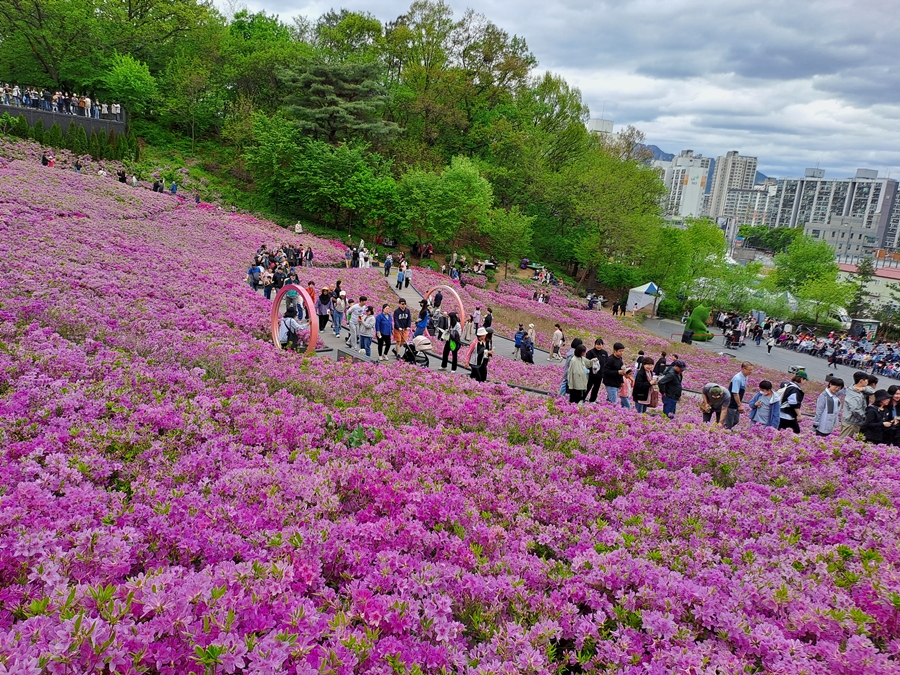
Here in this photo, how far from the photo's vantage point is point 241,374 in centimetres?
756

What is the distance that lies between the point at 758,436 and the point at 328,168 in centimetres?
3444

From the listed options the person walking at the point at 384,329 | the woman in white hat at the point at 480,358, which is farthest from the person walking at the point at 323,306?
the woman in white hat at the point at 480,358

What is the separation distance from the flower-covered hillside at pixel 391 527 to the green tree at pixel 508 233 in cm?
3521

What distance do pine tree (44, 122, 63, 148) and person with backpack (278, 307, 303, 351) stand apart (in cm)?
2900

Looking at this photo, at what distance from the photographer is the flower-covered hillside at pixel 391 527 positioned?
2.94 m

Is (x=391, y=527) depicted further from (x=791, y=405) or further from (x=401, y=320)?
(x=401, y=320)

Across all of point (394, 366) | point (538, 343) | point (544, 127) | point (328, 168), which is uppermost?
point (544, 127)

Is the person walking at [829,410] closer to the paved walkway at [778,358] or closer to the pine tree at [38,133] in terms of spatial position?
the paved walkway at [778,358]

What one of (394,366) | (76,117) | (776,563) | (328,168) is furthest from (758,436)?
(76,117)

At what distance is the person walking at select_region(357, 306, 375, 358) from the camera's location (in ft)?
45.0

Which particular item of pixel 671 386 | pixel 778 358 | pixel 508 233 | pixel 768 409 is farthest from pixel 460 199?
pixel 768 409

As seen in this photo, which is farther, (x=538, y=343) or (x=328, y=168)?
(x=328, y=168)

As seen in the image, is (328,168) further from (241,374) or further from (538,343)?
(241,374)

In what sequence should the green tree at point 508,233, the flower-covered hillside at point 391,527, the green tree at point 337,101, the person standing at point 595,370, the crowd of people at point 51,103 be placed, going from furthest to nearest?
1. the green tree at point 508,233
2. the green tree at point 337,101
3. the crowd of people at point 51,103
4. the person standing at point 595,370
5. the flower-covered hillside at point 391,527
